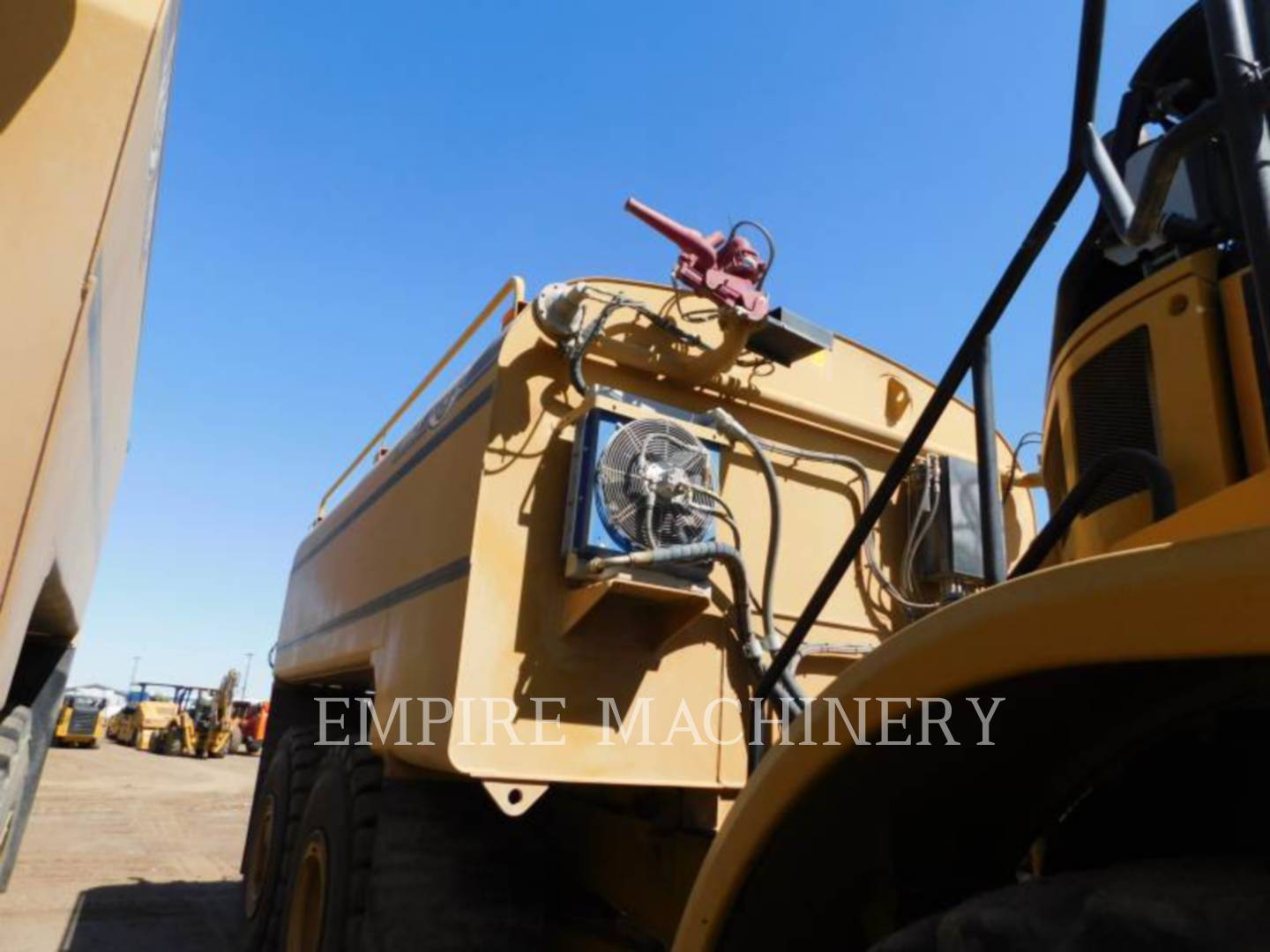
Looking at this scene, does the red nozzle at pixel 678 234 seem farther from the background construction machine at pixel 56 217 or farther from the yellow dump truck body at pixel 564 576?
the background construction machine at pixel 56 217

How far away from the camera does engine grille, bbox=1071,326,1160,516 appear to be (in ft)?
5.29

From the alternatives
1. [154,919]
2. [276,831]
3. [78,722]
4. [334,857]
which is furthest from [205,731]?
[334,857]

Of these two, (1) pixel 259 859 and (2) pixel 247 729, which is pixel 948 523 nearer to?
(1) pixel 259 859

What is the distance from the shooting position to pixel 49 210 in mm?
2043

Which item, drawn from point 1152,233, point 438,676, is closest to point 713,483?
point 438,676

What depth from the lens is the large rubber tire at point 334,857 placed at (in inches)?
129

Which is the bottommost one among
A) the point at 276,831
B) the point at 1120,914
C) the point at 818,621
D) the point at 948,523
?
the point at 276,831

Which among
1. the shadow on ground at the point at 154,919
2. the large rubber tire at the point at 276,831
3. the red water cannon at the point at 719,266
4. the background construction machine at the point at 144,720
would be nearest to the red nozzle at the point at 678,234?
the red water cannon at the point at 719,266

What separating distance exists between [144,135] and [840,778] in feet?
8.56

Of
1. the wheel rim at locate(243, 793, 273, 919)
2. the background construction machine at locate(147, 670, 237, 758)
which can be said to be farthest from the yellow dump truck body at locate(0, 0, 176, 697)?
the background construction machine at locate(147, 670, 237, 758)

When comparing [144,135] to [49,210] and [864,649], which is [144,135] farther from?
[864,649]

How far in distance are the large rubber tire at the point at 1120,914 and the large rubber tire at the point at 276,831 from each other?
13.5 feet

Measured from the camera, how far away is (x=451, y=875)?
3.30m

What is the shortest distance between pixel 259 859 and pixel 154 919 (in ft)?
5.68
